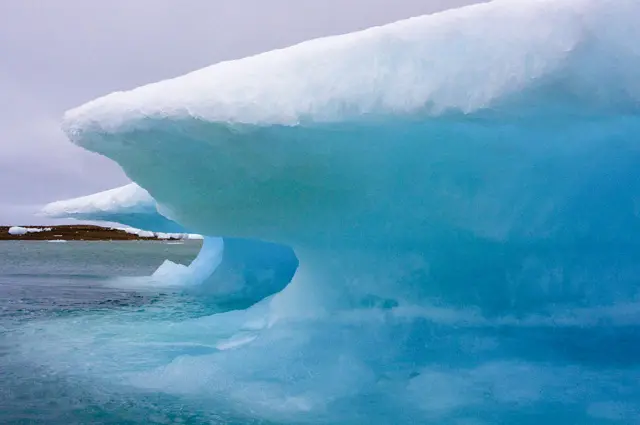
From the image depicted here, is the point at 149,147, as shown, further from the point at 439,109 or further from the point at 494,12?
the point at 494,12

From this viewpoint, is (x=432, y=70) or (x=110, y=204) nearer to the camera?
(x=432, y=70)

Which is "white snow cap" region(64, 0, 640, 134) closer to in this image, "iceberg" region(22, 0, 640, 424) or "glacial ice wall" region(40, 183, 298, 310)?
"iceberg" region(22, 0, 640, 424)

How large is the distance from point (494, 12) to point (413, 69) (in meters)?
0.58

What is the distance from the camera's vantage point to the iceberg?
12.0ft

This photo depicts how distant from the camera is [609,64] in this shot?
3506 mm

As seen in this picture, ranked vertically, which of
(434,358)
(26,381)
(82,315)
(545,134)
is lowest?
(26,381)

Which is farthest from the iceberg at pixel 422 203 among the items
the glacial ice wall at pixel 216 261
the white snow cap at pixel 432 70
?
the glacial ice wall at pixel 216 261

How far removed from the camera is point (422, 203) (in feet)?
15.5

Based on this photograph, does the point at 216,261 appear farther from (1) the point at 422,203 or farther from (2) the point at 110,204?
(1) the point at 422,203

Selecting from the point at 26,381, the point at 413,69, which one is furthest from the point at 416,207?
the point at 26,381

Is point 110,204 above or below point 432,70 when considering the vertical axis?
above

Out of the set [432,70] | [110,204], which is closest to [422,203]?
[432,70]

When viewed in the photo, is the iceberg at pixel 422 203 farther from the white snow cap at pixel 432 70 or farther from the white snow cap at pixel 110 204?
the white snow cap at pixel 110 204

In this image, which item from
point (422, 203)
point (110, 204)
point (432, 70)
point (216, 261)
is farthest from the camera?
point (216, 261)
